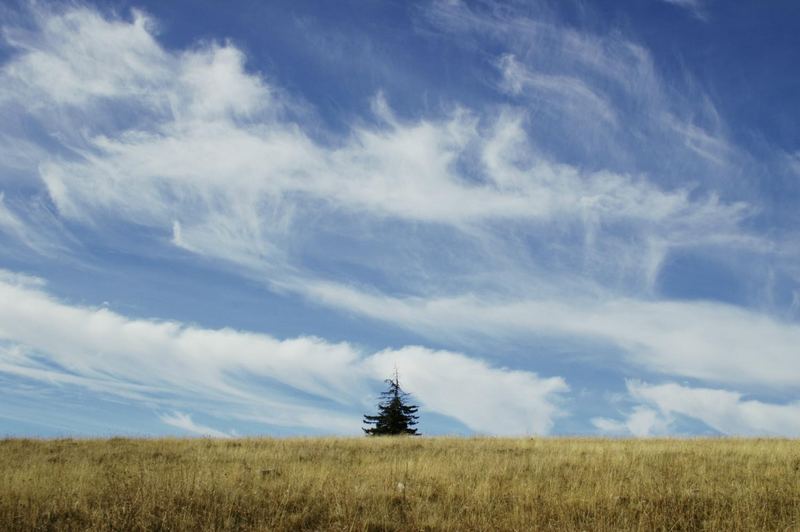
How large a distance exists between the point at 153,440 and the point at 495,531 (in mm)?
18150

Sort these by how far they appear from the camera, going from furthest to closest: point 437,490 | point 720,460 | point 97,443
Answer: point 97,443, point 720,460, point 437,490

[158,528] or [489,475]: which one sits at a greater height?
[489,475]

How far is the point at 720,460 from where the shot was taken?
51.2 feet

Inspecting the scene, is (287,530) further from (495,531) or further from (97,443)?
(97,443)

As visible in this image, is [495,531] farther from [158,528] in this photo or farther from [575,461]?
[575,461]

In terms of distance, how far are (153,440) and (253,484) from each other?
13.3 m

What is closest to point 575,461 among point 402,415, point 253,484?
point 253,484

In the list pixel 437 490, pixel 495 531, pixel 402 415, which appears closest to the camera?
pixel 495 531

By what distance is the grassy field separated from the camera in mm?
Answer: 9305

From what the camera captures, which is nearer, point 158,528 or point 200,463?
point 158,528

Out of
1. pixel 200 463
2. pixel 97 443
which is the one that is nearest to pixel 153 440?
pixel 97 443

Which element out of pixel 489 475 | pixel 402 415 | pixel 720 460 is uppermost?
pixel 402 415

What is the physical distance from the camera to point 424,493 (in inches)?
448

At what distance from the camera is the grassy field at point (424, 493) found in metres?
9.30
